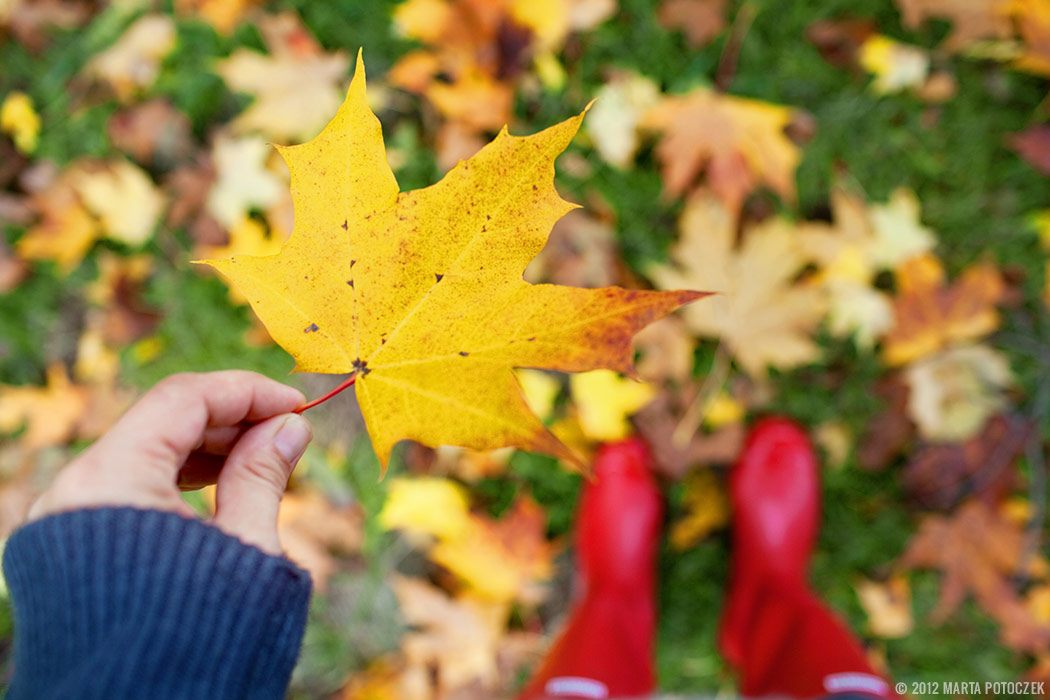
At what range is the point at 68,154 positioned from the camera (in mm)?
1772

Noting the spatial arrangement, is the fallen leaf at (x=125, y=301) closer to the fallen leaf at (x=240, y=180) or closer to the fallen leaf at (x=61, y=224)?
the fallen leaf at (x=61, y=224)

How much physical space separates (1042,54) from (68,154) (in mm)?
2534

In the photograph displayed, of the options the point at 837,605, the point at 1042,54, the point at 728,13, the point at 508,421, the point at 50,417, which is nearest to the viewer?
the point at 508,421

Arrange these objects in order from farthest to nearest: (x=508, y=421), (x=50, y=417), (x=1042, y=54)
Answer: (x=50, y=417) → (x=1042, y=54) → (x=508, y=421)

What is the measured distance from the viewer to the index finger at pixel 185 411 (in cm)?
66

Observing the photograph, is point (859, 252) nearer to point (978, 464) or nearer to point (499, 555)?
point (978, 464)

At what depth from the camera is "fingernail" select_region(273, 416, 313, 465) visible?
2.50 feet

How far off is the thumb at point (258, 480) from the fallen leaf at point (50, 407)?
1.40 meters

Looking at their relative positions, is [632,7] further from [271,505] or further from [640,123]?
[271,505]

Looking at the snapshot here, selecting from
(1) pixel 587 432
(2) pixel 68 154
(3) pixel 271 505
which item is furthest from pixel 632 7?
(2) pixel 68 154

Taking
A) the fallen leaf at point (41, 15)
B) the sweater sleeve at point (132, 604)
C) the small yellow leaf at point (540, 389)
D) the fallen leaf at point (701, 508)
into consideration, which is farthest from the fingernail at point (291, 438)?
the fallen leaf at point (41, 15)

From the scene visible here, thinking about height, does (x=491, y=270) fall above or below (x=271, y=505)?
above

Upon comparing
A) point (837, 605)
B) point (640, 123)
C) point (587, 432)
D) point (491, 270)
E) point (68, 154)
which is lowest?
point (837, 605)

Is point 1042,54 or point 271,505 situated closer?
point 271,505
